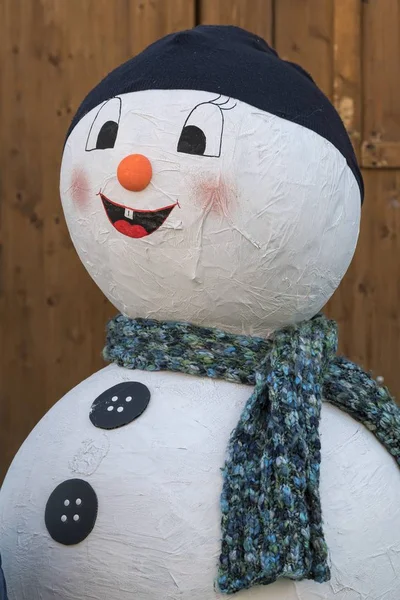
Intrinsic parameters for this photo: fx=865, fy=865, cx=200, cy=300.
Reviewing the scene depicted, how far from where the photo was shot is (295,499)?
4.65 feet

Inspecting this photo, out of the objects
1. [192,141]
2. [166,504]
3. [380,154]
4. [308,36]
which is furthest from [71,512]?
[308,36]

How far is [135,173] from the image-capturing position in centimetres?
150

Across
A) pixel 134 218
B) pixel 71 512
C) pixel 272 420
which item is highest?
pixel 134 218

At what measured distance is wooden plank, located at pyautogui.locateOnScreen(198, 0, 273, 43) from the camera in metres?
2.88

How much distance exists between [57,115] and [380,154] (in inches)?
43.0

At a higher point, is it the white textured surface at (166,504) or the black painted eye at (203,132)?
the black painted eye at (203,132)

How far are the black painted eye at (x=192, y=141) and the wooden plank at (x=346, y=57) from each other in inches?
58.5

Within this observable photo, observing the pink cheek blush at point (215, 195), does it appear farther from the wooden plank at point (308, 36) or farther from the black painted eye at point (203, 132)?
the wooden plank at point (308, 36)

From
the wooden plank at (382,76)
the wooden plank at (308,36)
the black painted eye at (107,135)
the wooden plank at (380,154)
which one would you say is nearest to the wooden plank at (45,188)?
the wooden plank at (308,36)

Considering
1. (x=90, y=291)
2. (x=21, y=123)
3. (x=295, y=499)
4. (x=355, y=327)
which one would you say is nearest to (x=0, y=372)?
(x=90, y=291)

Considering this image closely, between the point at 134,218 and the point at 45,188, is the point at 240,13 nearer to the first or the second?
the point at 45,188

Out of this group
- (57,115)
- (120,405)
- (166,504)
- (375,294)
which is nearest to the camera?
(166,504)

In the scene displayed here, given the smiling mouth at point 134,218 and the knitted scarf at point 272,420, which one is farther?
the smiling mouth at point 134,218

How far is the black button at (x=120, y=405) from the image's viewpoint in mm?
1514
